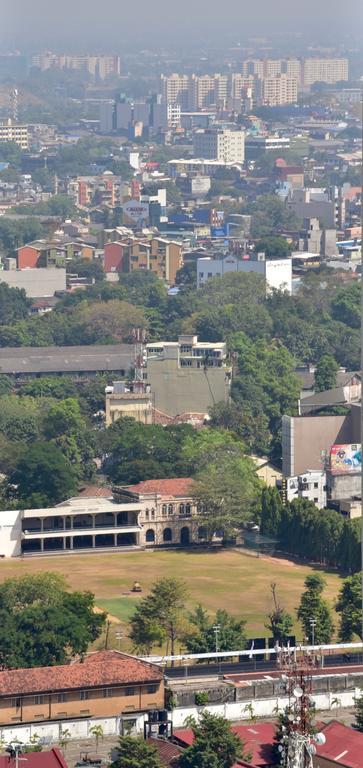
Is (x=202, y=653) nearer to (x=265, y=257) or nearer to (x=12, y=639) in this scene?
(x=12, y=639)

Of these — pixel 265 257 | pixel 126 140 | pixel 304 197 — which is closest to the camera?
pixel 265 257

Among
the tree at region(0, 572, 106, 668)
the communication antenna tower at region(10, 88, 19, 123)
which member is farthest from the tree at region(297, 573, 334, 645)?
the communication antenna tower at region(10, 88, 19, 123)

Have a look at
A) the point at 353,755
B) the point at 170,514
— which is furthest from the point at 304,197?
the point at 353,755

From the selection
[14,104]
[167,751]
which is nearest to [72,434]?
[167,751]

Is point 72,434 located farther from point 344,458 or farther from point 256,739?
point 256,739

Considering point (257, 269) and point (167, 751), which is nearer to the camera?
point (167, 751)

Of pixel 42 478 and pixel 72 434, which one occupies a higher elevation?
pixel 42 478
